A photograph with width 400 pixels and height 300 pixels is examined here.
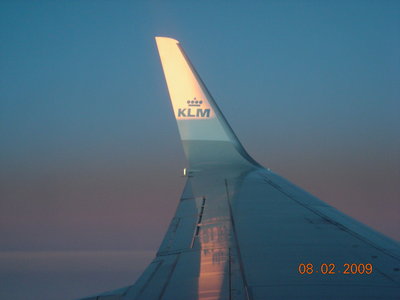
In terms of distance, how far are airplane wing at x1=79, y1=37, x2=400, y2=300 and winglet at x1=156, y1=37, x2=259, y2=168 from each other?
55cm

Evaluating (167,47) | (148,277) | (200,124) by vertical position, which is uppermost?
(167,47)

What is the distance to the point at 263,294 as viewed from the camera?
280cm

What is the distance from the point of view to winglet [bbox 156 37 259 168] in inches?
338

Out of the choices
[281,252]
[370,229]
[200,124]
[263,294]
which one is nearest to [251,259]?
[281,252]

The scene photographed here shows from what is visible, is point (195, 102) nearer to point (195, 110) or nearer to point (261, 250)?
point (195, 110)

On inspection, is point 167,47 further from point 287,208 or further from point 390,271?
point 390,271

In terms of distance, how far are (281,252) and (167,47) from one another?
5849mm

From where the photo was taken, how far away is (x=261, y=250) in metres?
3.93
